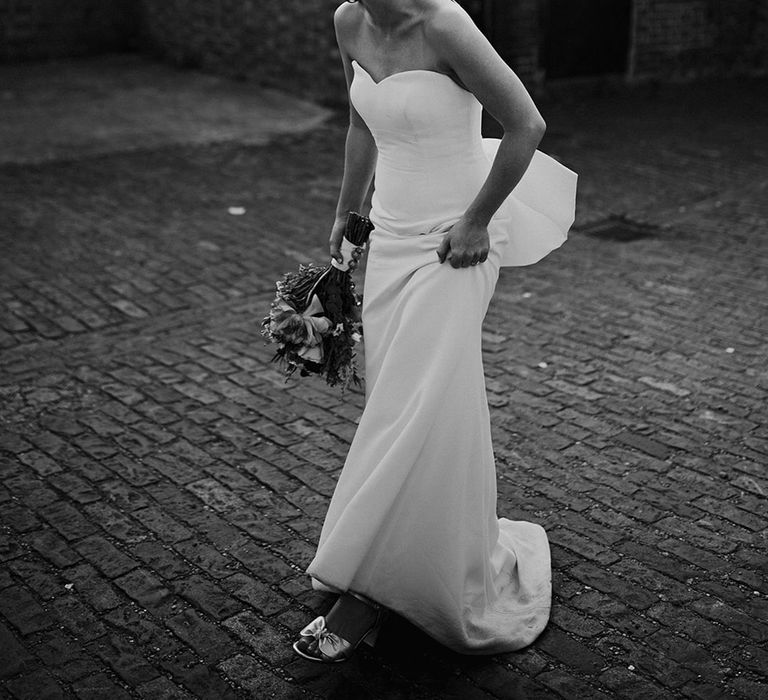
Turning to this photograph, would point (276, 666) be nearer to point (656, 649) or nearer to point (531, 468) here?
point (656, 649)

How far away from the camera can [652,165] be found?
10312mm

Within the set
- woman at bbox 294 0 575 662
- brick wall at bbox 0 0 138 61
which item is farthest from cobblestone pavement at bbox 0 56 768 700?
brick wall at bbox 0 0 138 61

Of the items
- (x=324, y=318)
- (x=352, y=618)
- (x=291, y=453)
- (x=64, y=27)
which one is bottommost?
(x=291, y=453)

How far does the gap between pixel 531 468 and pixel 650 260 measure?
3.44 metres

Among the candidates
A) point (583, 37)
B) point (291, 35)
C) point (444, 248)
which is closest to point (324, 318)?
point (444, 248)

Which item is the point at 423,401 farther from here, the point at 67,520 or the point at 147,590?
the point at 67,520

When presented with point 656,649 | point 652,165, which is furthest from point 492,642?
point 652,165

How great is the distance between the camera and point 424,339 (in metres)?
3.25

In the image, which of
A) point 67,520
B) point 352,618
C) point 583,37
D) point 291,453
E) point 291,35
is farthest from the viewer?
point 583,37

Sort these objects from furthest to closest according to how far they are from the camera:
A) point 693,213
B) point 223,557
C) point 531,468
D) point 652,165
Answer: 1. point 652,165
2. point 693,213
3. point 531,468
4. point 223,557

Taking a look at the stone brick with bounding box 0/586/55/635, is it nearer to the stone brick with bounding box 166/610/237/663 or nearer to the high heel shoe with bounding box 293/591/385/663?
the stone brick with bounding box 166/610/237/663

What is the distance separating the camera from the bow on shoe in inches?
133

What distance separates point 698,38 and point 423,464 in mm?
13165

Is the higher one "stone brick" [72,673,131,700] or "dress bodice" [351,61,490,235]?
"dress bodice" [351,61,490,235]
